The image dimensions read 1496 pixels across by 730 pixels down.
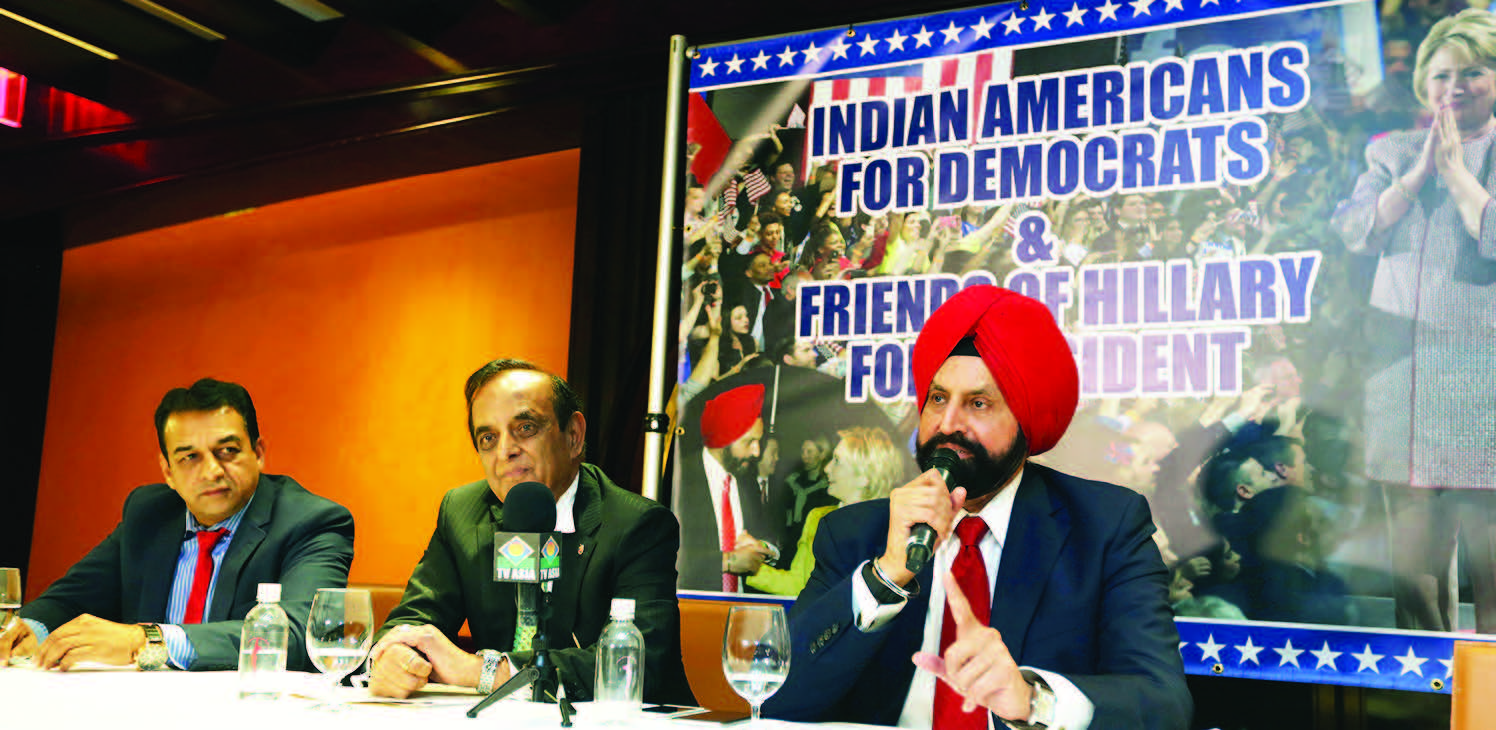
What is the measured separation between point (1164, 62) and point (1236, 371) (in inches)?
32.9

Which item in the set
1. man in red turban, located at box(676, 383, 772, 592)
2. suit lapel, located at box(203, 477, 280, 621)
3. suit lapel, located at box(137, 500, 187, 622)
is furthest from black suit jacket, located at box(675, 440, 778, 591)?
suit lapel, located at box(137, 500, 187, 622)

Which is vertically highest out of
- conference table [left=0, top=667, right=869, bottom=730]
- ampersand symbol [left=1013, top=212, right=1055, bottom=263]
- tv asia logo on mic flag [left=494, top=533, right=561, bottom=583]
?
ampersand symbol [left=1013, top=212, right=1055, bottom=263]

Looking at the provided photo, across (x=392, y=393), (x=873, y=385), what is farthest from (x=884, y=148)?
(x=392, y=393)

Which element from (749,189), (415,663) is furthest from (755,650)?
(749,189)

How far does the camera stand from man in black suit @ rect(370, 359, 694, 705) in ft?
9.22

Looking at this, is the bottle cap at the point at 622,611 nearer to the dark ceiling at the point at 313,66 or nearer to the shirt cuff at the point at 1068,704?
the shirt cuff at the point at 1068,704

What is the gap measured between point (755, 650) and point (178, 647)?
1368mm

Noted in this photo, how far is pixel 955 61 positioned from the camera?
3.65 m

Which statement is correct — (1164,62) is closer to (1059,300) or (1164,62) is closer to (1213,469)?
(1059,300)

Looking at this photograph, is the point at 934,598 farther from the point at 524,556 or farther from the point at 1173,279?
the point at 1173,279

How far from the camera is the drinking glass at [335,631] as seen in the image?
6.75 feet

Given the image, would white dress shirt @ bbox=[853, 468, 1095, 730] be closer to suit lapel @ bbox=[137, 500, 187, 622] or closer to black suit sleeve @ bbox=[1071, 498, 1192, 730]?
black suit sleeve @ bbox=[1071, 498, 1192, 730]

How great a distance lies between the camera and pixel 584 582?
2.83 m

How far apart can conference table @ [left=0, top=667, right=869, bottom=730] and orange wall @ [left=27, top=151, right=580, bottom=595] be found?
2900mm
